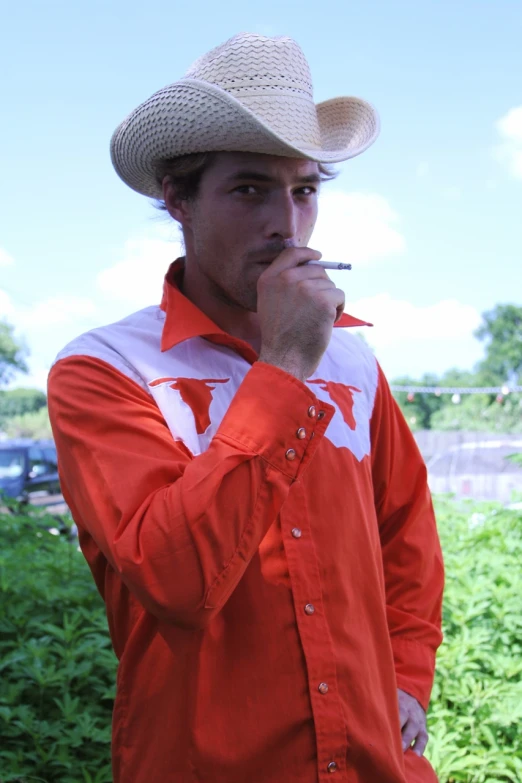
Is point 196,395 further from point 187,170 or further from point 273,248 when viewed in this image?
point 187,170

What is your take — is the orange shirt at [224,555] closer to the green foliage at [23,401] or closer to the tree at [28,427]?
the tree at [28,427]

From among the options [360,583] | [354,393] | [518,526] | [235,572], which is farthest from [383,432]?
[518,526]

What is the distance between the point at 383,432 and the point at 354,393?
0.47 ft

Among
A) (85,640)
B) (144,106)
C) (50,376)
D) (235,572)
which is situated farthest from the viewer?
(85,640)

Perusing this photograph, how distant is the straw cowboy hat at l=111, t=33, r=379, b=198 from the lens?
159cm

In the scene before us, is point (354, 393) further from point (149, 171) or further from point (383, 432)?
point (149, 171)

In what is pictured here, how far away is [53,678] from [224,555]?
1.77m

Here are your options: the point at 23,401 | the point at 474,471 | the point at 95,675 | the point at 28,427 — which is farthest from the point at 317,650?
the point at 23,401

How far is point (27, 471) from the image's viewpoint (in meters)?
14.3

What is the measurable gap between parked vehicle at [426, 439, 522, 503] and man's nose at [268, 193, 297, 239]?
1869cm

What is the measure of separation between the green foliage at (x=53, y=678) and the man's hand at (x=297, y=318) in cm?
165

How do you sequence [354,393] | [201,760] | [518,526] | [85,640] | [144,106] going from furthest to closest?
[518,526] → [85,640] → [354,393] → [144,106] → [201,760]

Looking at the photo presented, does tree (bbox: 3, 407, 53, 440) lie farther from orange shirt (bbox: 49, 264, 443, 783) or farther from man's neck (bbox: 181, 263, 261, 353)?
orange shirt (bbox: 49, 264, 443, 783)

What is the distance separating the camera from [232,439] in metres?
1.36
